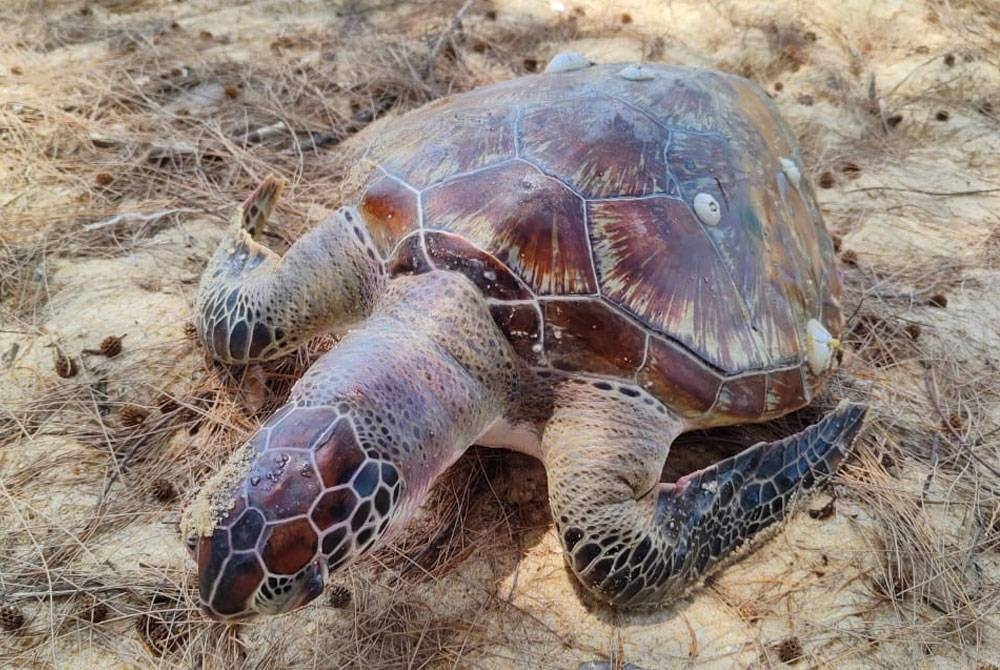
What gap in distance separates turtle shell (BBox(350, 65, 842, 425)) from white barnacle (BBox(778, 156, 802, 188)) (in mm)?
76

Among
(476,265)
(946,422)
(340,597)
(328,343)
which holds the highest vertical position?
(476,265)

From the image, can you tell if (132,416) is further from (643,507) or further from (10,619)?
(643,507)

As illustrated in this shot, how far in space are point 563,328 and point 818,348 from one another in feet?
3.46

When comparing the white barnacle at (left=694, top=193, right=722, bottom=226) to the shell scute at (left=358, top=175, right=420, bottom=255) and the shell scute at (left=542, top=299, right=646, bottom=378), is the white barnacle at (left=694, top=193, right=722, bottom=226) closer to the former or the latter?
the shell scute at (left=542, top=299, right=646, bottom=378)

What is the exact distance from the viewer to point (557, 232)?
85.9 inches

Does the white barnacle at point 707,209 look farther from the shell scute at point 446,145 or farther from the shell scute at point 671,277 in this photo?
the shell scute at point 446,145

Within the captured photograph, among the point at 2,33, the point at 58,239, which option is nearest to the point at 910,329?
the point at 58,239

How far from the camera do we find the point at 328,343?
2838 millimetres

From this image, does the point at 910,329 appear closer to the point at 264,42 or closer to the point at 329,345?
the point at 329,345

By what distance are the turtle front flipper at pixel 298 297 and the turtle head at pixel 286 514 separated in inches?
30.2

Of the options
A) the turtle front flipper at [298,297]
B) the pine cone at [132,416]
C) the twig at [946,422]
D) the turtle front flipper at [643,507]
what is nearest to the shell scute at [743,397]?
the turtle front flipper at [643,507]

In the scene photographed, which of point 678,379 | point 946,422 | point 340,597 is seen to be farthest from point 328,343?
point 946,422

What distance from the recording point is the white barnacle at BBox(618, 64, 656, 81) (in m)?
2.71

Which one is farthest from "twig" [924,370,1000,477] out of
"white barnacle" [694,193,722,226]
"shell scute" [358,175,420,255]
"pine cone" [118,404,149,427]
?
"pine cone" [118,404,149,427]
